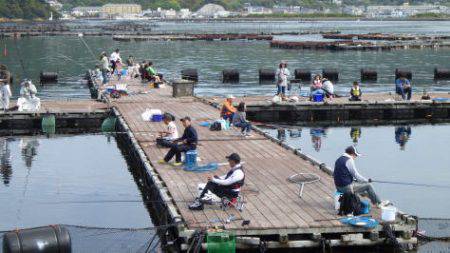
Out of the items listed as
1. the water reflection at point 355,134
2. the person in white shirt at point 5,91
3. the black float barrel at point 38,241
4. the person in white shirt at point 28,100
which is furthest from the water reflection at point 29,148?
the black float barrel at point 38,241

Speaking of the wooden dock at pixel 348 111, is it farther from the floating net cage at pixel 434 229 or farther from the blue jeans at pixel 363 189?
the blue jeans at pixel 363 189

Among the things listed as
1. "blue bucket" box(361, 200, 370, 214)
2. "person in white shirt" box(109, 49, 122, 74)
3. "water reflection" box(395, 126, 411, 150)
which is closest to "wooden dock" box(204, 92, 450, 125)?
"water reflection" box(395, 126, 411, 150)

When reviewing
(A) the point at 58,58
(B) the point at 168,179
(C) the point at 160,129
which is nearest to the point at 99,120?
(C) the point at 160,129

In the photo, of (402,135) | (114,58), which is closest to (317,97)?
(402,135)

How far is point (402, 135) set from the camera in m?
40.5

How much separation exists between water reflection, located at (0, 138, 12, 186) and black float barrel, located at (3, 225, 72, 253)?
11895 mm

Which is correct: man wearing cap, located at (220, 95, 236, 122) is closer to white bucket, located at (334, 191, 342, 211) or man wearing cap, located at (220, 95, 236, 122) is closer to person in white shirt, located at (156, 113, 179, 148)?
person in white shirt, located at (156, 113, 179, 148)

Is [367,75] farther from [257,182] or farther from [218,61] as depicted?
[257,182]

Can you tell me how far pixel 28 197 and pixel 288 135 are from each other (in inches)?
658

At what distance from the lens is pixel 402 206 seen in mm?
25344

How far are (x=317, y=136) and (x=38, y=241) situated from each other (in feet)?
81.5

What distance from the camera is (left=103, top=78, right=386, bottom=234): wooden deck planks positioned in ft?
62.7

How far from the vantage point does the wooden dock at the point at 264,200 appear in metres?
18.4

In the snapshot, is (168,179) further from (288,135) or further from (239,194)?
(288,135)
